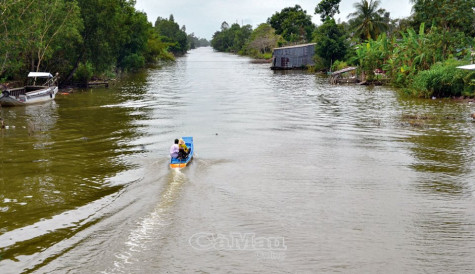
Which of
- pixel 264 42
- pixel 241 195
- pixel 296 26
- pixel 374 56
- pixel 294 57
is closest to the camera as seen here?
pixel 241 195

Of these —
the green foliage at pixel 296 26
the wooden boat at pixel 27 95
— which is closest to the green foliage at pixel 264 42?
the green foliage at pixel 296 26

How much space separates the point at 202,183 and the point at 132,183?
2.53 metres

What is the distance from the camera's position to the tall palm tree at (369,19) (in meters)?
68.9

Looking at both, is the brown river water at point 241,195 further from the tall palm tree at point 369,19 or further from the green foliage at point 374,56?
the tall palm tree at point 369,19

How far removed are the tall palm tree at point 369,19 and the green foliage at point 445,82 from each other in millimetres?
31942

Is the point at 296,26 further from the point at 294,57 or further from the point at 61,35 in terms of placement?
the point at 61,35

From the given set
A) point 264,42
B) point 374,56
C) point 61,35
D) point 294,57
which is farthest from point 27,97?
point 264,42

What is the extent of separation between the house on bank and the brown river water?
53512 millimetres

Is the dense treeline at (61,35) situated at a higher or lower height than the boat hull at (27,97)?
higher

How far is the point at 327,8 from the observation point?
94.9 meters

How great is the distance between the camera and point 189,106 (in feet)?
121

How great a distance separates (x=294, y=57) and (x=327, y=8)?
1833cm

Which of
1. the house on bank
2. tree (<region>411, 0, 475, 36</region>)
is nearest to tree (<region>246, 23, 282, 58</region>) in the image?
the house on bank

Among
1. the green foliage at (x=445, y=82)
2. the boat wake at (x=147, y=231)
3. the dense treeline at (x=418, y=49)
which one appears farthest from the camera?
the dense treeline at (x=418, y=49)
